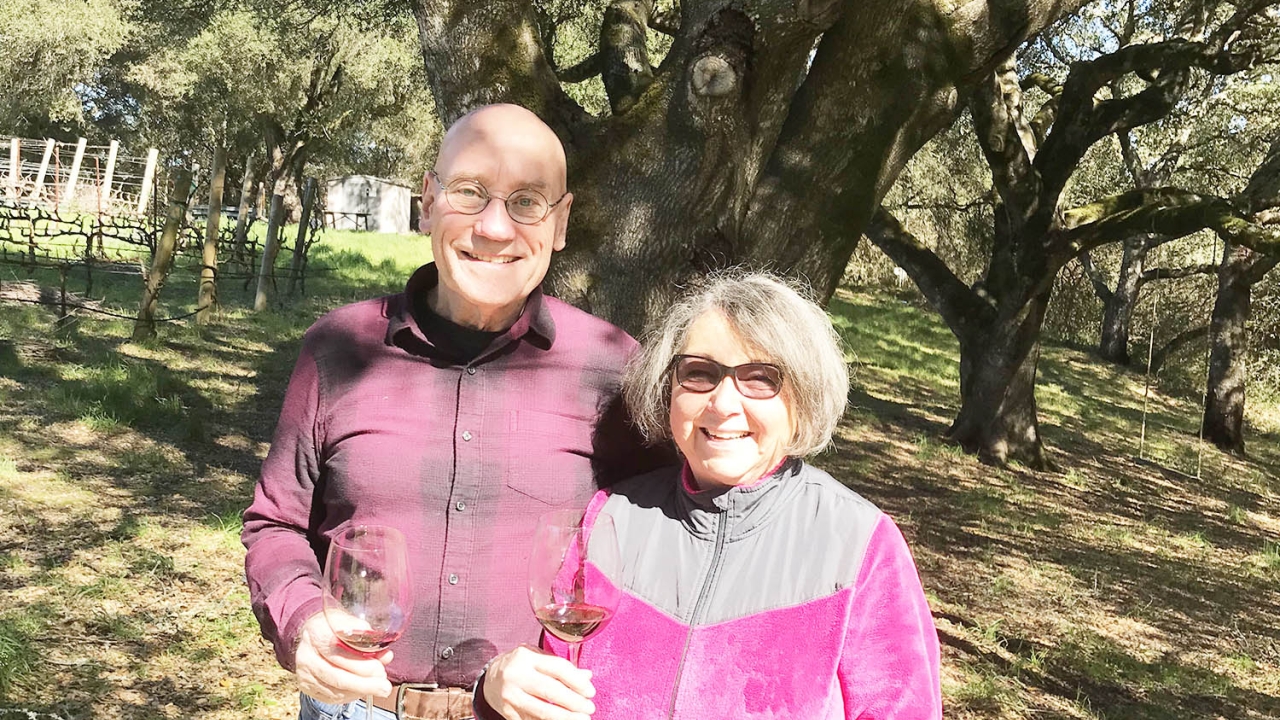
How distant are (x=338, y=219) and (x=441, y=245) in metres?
40.8

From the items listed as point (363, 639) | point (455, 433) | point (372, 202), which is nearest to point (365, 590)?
point (363, 639)

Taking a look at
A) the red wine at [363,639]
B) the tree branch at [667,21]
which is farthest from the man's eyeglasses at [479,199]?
the tree branch at [667,21]

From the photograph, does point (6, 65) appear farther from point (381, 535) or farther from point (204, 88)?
point (381, 535)

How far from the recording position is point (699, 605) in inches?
81.7

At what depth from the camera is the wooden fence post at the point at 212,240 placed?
42.9 feet

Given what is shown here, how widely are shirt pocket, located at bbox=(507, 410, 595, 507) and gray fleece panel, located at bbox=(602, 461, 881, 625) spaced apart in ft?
0.52

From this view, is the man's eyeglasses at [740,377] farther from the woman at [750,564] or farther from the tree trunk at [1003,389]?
the tree trunk at [1003,389]

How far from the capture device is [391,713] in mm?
2242

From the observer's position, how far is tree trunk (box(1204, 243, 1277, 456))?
1594 centimetres

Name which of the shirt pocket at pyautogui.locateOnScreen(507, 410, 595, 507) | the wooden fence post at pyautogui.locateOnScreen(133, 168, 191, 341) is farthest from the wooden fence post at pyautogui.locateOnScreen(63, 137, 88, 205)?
the shirt pocket at pyautogui.locateOnScreen(507, 410, 595, 507)

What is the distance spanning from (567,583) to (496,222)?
0.76m

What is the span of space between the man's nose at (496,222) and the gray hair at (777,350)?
38 cm

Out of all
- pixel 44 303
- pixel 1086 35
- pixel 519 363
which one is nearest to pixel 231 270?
pixel 44 303

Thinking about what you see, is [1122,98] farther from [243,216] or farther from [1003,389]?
[243,216]
